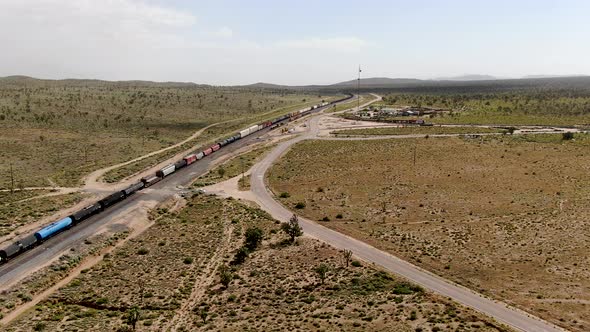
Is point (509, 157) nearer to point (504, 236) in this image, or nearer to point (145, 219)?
point (504, 236)

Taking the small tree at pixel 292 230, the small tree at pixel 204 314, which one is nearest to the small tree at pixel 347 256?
the small tree at pixel 292 230

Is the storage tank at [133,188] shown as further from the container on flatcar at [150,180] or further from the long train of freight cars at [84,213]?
the container on flatcar at [150,180]

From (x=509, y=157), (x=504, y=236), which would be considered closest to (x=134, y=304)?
(x=504, y=236)

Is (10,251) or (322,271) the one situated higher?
(10,251)

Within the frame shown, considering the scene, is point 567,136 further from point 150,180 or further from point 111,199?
point 111,199

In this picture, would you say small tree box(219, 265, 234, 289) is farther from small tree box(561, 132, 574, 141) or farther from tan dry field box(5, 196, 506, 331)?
small tree box(561, 132, 574, 141)

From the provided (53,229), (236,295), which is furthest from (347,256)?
(53,229)
